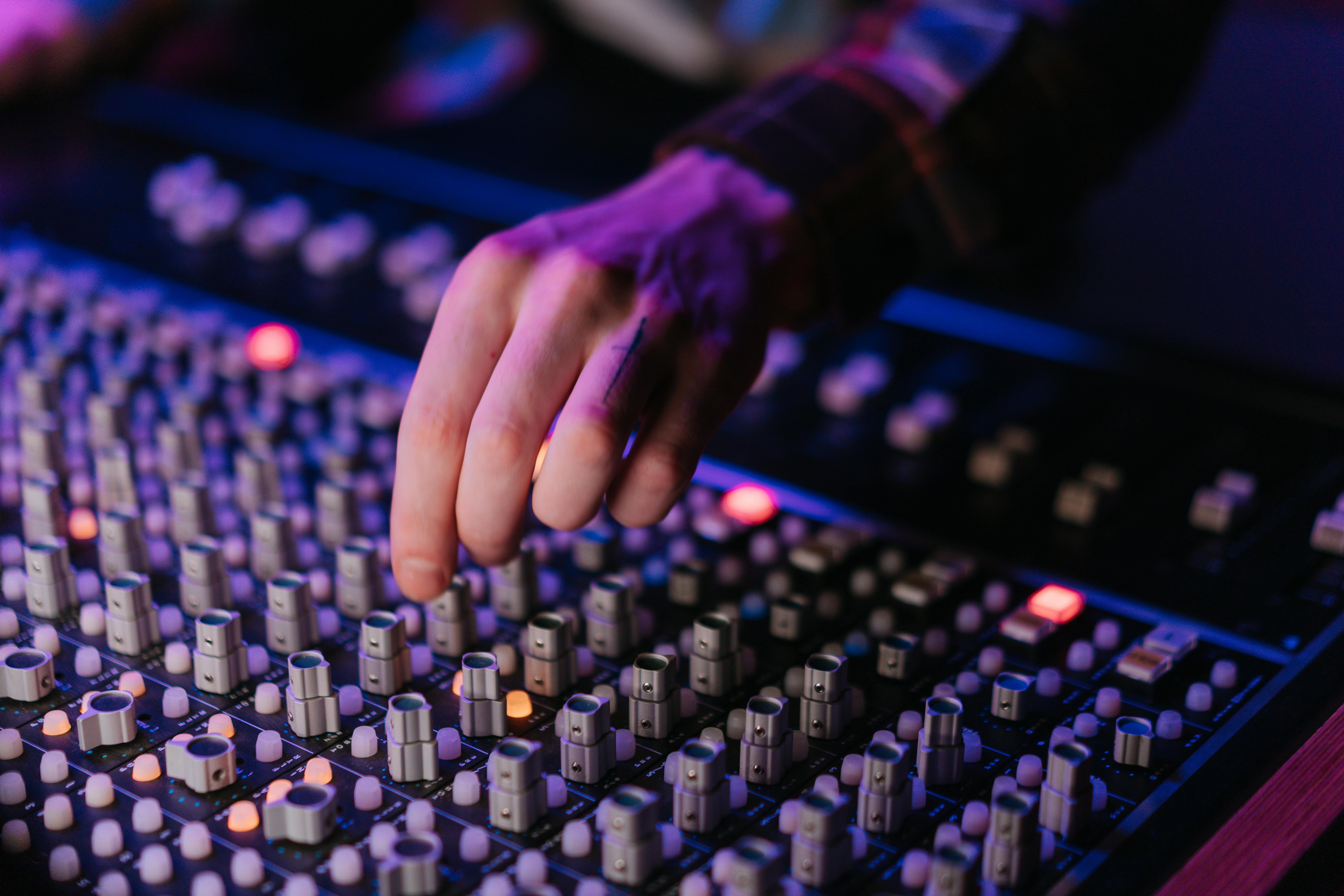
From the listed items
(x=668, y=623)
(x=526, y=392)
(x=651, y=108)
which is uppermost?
(x=526, y=392)

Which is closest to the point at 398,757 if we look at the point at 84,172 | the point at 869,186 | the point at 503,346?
the point at 503,346

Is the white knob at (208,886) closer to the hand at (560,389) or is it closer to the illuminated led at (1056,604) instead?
the hand at (560,389)

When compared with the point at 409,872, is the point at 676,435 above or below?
above

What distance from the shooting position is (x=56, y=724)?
37.4 inches

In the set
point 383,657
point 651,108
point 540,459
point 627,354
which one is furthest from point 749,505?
point 651,108

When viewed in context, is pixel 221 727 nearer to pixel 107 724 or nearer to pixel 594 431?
pixel 107 724

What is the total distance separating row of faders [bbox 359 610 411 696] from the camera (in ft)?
3.27

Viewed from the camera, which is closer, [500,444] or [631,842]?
[631,842]

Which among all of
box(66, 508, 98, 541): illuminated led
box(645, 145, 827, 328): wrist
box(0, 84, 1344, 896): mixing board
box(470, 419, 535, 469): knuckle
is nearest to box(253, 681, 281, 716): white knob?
box(0, 84, 1344, 896): mixing board

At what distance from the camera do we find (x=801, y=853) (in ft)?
2.72

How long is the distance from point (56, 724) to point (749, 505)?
629 millimetres

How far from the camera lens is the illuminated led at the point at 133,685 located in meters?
0.99

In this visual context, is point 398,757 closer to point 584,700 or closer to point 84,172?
point 584,700

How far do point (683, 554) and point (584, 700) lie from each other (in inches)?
12.1
